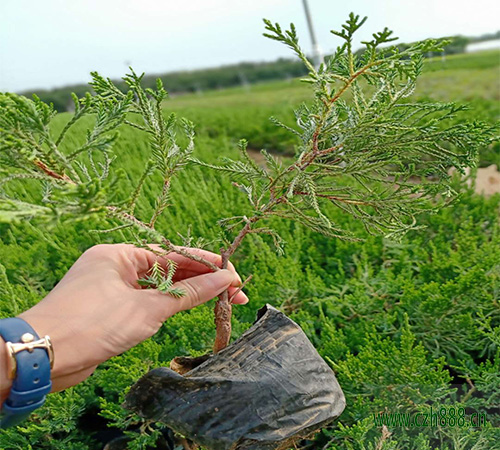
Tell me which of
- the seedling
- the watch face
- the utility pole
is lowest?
the watch face

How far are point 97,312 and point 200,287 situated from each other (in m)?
0.29

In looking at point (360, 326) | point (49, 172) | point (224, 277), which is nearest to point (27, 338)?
point (49, 172)

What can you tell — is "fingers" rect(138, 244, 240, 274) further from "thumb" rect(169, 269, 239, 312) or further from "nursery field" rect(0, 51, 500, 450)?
"nursery field" rect(0, 51, 500, 450)

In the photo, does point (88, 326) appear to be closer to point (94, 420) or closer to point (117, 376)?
point (117, 376)

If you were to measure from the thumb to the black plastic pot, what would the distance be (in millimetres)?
194

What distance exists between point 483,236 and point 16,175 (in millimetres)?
2666

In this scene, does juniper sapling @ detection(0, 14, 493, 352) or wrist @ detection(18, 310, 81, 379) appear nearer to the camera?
juniper sapling @ detection(0, 14, 493, 352)

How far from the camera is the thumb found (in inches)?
51.6

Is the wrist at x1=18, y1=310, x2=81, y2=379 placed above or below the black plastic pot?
above

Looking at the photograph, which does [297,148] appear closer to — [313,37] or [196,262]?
[196,262]

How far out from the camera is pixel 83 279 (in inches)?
49.1

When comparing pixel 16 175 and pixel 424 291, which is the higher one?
pixel 16 175

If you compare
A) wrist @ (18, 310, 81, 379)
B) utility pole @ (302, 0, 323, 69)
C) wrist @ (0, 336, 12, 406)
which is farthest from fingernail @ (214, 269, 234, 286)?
utility pole @ (302, 0, 323, 69)

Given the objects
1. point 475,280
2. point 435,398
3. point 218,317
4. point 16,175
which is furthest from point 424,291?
point 16,175
